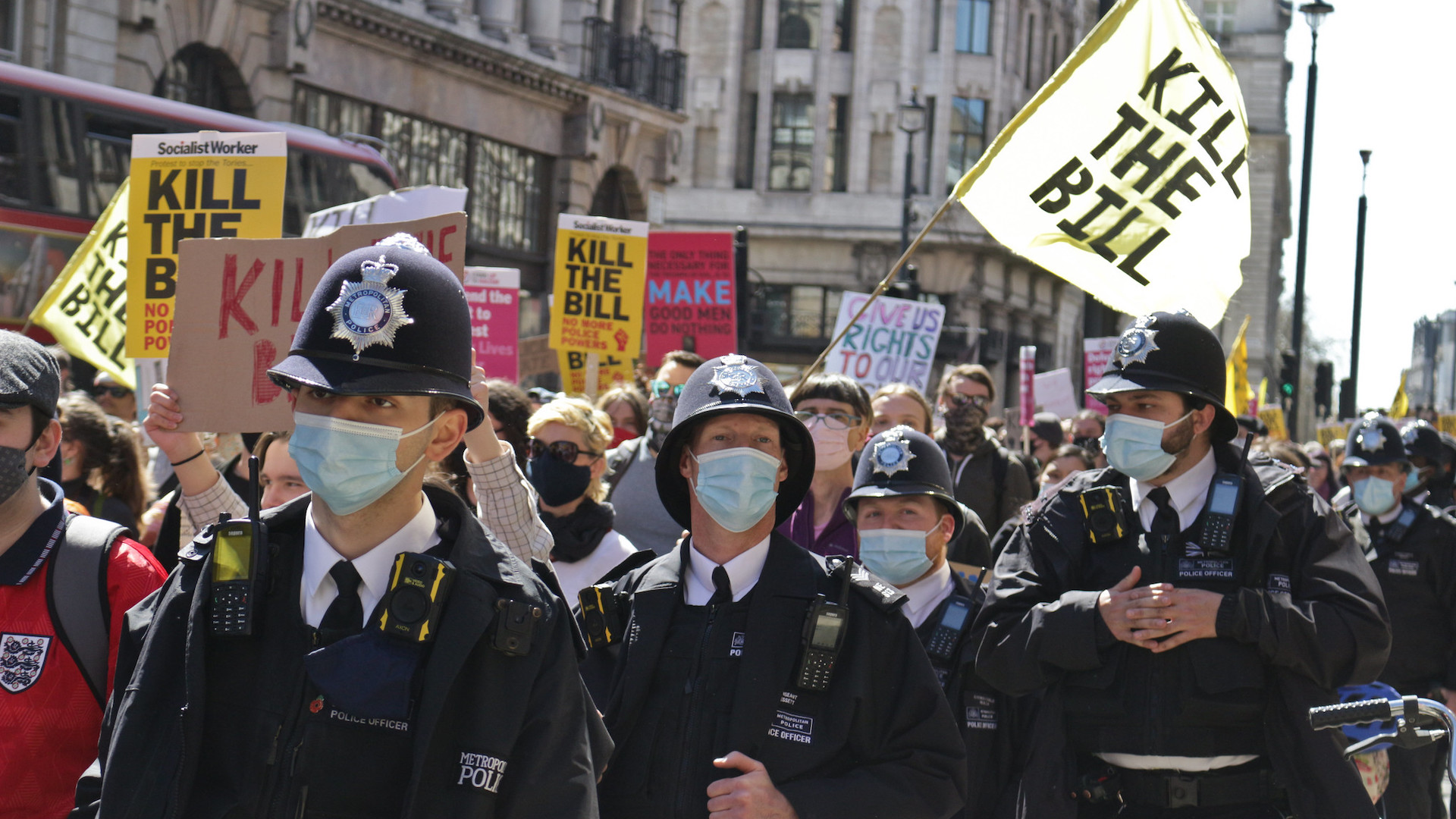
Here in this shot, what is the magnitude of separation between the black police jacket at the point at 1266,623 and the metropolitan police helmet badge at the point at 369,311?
2153 mm

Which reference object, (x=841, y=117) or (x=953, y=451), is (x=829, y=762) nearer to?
(x=953, y=451)

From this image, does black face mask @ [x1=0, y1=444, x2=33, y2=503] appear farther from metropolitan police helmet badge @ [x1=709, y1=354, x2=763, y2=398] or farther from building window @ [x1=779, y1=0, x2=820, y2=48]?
building window @ [x1=779, y1=0, x2=820, y2=48]

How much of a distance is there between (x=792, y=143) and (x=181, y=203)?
41811mm

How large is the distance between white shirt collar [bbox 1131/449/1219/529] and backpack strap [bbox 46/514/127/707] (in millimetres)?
2662

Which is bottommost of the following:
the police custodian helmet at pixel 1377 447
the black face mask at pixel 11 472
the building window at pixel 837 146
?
the black face mask at pixel 11 472

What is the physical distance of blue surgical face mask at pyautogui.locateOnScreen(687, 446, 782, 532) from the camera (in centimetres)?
355

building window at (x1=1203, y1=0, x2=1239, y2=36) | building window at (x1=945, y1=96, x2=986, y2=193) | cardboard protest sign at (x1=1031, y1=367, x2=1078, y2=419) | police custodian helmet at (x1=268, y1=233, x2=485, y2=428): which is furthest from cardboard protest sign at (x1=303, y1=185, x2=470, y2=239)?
building window at (x1=1203, y1=0, x2=1239, y2=36)

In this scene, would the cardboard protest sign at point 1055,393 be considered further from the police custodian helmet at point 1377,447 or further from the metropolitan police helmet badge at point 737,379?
the metropolitan police helmet badge at point 737,379

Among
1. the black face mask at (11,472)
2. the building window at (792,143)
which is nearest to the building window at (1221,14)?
the building window at (792,143)

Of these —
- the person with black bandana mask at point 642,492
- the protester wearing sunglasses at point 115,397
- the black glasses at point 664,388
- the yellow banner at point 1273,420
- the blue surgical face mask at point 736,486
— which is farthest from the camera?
the yellow banner at point 1273,420

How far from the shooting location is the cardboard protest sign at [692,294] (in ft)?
46.0

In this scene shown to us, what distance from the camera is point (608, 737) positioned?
2.74m

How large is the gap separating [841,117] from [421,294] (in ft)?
150

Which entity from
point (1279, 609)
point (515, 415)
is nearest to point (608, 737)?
point (1279, 609)
